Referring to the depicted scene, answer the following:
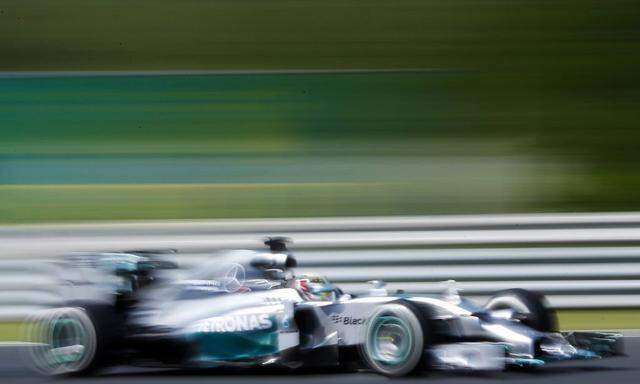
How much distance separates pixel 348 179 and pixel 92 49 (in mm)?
4378

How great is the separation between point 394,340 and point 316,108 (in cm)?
721

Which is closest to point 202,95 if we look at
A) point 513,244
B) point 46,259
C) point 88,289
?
point 46,259

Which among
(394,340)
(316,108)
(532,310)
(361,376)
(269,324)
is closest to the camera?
(394,340)

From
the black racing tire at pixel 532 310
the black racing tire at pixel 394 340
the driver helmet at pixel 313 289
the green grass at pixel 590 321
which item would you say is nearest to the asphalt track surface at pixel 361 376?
the black racing tire at pixel 394 340

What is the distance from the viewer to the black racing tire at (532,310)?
23.0ft

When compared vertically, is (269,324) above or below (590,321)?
below

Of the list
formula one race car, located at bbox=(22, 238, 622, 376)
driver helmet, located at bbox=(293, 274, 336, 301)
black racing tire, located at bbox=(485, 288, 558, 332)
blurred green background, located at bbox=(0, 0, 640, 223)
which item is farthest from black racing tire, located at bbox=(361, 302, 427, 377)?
blurred green background, located at bbox=(0, 0, 640, 223)

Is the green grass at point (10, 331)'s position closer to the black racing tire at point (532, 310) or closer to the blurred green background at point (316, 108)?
the blurred green background at point (316, 108)

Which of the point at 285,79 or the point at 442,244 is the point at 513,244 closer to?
the point at 442,244

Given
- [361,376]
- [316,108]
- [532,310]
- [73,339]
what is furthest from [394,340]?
[316,108]

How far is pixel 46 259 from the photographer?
1015 centimetres

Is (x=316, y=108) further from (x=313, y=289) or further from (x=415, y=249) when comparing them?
(x=313, y=289)

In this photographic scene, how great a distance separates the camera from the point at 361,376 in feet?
22.2

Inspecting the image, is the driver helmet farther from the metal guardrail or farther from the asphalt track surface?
the metal guardrail
